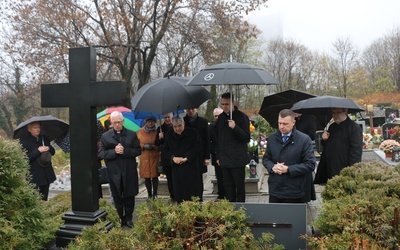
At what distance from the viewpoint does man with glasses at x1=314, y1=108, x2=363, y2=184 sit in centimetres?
512

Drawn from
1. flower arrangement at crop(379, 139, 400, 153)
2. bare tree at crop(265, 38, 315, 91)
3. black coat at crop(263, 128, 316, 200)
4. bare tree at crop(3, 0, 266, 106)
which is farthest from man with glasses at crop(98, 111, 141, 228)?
bare tree at crop(265, 38, 315, 91)

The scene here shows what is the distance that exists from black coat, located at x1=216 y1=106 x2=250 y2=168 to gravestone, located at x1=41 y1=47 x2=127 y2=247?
2.34 m

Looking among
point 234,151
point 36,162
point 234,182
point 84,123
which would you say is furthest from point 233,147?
point 36,162

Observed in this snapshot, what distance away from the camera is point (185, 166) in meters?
5.47

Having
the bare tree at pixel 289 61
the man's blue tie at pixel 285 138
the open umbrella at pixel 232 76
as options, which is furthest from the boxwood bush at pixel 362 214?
the bare tree at pixel 289 61

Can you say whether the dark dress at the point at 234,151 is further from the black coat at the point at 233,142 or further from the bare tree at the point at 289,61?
the bare tree at the point at 289,61

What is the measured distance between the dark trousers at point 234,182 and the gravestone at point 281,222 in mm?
2735

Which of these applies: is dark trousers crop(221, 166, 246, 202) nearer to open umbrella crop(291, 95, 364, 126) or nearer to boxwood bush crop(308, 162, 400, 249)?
open umbrella crop(291, 95, 364, 126)

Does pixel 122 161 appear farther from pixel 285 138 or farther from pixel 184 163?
pixel 285 138

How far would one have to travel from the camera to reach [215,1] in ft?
55.6

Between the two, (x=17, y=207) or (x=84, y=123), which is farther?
(x=84, y=123)

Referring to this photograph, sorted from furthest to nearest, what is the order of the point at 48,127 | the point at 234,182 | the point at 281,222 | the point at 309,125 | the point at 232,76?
the point at 309,125, the point at 48,127, the point at 234,182, the point at 232,76, the point at 281,222

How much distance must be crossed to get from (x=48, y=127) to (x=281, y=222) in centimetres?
448

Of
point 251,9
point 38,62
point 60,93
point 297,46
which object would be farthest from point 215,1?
point 297,46
